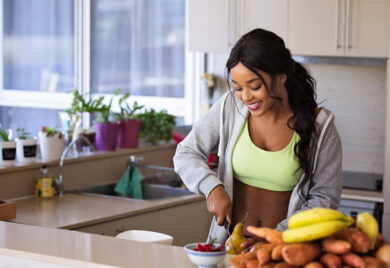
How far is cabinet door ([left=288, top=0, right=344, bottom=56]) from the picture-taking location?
437 centimetres

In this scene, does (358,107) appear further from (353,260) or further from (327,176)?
(353,260)

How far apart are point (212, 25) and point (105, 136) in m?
1.12

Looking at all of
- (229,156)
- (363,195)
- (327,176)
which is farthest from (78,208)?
(363,195)

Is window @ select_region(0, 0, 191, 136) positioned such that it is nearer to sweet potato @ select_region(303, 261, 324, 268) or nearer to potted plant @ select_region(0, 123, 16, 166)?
potted plant @ select_region(0, 123, 16, 166)

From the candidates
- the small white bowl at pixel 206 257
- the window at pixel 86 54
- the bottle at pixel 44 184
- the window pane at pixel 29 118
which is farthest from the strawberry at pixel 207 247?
the window pane at pixel 29 118

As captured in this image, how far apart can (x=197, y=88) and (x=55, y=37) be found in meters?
1.27

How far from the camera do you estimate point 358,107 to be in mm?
4758

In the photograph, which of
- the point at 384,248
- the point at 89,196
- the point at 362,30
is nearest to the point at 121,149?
the point at 89,196

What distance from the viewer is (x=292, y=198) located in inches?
95.9

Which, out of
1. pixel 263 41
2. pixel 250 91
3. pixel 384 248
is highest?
pixel 263 41

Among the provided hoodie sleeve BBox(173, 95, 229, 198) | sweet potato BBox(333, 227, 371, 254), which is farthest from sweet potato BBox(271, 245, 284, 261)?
hoodie sleeve BBox(173, 95, 229, 198)

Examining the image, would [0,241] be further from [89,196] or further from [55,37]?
[55,37]

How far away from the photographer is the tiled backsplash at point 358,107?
4691 millimetres

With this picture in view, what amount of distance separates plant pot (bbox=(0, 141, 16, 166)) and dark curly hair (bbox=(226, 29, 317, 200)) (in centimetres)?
175
